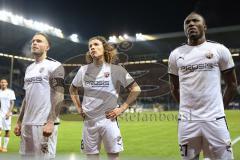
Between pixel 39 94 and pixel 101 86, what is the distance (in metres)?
0.75

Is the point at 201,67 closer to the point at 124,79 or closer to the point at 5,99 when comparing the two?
the point at 124,79

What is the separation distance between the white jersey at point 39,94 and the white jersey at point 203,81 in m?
1.62

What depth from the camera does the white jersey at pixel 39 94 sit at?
14.5 ft

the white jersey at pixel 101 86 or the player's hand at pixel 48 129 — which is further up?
the white jersey at pixel 101 86

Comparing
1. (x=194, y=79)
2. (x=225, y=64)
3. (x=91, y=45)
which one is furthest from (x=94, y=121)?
(x=225, y=64)

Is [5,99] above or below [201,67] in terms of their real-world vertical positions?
above

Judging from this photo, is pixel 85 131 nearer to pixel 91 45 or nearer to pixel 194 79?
pixel 91 45

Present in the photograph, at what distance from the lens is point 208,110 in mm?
3578

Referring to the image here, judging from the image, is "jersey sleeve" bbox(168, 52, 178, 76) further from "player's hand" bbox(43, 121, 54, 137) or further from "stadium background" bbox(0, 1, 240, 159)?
"stadium background" bbox(0, 1, 240, 159)

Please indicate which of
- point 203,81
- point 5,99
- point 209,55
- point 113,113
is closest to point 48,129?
point 113,113

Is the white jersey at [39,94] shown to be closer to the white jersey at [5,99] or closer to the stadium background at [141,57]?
the white jersey at [5,99]

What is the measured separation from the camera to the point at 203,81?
11.8 ft

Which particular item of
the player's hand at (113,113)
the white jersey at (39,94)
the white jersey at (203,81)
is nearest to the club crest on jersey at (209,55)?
the white jersey at (203,81)

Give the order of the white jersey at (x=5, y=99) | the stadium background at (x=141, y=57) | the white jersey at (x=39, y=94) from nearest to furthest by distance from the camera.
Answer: the white jersey at (x=39, y=94)
the white jersey at (x=5, y=99)
the stadium background at (x=141, y=57)
